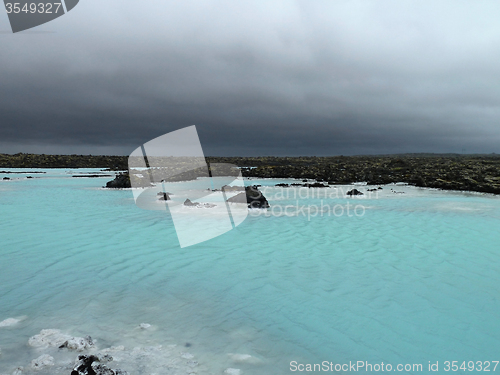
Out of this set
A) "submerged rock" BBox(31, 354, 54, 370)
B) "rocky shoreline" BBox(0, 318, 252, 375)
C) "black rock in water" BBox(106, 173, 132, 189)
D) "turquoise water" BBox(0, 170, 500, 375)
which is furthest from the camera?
"black rock in water" BBox(106, 173, 132, 189)

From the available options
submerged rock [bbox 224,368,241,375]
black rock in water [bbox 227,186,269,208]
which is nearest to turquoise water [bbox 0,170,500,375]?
submerged rock [bbox 224,368,241,375]

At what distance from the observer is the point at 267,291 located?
303 inches

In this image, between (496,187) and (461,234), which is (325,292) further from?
(496,187)

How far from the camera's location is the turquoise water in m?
5.41

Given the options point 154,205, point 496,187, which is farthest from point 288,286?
point 496,187

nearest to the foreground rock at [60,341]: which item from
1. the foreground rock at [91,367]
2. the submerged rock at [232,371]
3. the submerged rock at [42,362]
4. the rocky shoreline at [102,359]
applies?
the rocky shoreline at [102,359]

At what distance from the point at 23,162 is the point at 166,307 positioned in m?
101

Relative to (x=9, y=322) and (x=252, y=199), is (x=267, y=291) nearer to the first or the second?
(x=9, y=322)

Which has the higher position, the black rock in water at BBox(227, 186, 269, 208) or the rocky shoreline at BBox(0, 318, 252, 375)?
the black rock in water at BBox(227, 186, 269, 208)

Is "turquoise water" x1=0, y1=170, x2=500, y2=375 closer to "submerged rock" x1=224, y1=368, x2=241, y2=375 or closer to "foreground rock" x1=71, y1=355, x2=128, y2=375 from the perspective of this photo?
"submerged rock" x1=224, y1=368, x2=241, y2=375

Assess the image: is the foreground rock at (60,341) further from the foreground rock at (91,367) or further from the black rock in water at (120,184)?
the black rock in water at (120,184)

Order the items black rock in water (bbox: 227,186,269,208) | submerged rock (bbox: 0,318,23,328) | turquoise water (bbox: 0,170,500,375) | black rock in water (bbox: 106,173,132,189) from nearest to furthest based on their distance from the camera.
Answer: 1. turquoise water (bbox: 0,170,500,375)
2. submerged rock (bbox: 0,318,23,328)
3. black rock in water (bbox: 227,186,269,208)
4. black rock in water (bbox: 106,173,132,189)

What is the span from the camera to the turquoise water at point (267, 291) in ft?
17.8

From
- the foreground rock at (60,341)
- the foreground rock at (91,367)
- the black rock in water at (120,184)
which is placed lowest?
the foreground rock at (60,341)
